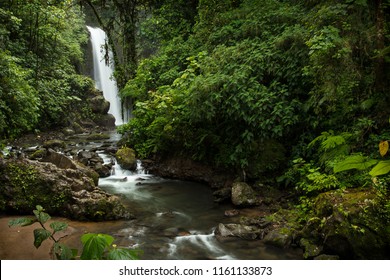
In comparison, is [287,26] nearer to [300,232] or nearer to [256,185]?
[256,185]

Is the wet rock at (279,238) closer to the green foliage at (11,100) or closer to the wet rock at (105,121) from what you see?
the green foliage at (11,100)

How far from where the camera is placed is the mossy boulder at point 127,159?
999 centimetres

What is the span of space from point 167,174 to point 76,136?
27.4 ft

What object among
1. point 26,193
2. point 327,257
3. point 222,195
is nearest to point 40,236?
point 327,257

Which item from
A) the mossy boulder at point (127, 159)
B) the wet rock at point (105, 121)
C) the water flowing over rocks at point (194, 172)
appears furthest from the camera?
the wet rock at point (105, 121)

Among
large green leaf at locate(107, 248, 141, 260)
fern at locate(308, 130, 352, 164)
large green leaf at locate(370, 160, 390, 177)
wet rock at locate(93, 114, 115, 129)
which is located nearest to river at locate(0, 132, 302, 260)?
fern at locate(308, 130, 352, 164)

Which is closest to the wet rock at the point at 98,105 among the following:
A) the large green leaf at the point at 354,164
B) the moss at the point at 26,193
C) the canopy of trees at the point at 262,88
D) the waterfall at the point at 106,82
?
the waterfall at the point at 106,82

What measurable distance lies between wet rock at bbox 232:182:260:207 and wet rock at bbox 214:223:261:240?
3.79 ft

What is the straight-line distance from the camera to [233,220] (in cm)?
652

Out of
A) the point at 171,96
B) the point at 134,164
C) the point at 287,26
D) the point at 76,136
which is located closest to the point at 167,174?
the point at 134,164

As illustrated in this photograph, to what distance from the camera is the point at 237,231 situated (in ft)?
19.0

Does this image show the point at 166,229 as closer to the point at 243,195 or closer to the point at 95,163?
the point at 243,195

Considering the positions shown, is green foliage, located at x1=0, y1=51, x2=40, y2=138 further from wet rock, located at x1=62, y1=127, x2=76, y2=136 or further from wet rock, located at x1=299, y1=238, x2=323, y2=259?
wet rock, located at x1=62, y1=127, x2=76, y2=136

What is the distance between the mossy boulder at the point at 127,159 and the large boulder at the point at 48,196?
3.20m
